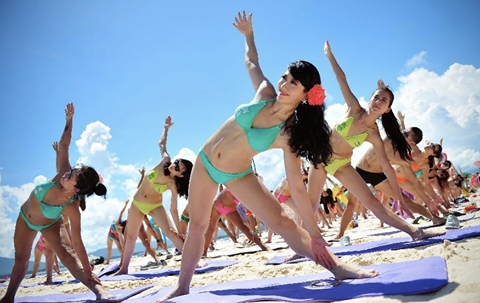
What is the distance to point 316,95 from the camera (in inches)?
113

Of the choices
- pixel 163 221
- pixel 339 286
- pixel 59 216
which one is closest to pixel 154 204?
pixel 163 221

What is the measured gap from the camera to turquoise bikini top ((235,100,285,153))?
2.92 metres

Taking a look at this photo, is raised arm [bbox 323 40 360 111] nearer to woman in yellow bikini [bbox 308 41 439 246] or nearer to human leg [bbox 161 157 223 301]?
woman in yellow bikini [bbox 308 41 439 246]

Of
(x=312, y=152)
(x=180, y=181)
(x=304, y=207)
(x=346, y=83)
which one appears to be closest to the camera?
(x=304, y=207)

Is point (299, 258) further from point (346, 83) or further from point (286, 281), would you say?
point (346, 83)

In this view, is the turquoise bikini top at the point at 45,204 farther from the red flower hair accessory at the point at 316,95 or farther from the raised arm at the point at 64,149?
the red flower hair accessory at the point at 316,95

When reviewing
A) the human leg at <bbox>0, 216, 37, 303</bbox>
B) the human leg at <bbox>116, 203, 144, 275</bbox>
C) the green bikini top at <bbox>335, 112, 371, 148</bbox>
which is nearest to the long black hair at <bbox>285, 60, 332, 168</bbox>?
the green bikini top at <bbox>335, 112, 371, 148</bbox>

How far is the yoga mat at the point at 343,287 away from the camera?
6.84 feet

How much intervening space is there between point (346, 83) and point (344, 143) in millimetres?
929

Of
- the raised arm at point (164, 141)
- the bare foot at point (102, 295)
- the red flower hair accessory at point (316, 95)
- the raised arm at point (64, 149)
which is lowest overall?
the bare foot at point (102, 295)

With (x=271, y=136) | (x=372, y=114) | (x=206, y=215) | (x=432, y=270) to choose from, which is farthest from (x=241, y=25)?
(x=432, y=270)

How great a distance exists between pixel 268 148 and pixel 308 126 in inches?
16.6

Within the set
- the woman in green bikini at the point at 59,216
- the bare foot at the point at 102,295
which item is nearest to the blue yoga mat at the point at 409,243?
the bare foot at the point at 102,295

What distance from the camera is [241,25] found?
3.59 metres
